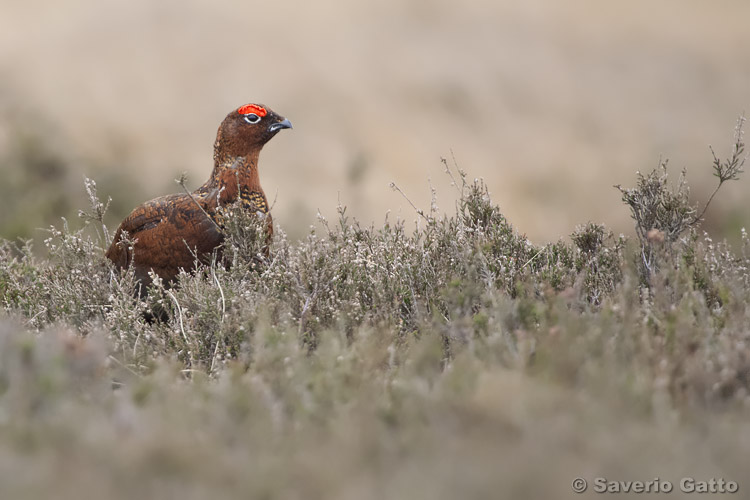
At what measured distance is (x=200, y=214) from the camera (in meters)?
4.25

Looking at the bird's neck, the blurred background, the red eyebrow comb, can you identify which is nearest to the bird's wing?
the bird's neck

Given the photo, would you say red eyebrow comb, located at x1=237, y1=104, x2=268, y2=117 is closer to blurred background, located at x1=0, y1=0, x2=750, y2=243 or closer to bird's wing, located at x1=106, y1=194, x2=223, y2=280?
bird's wing, located at x1=106, y1=194, x2=223, y2=280

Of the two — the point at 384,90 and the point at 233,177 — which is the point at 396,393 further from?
the point at 384,90

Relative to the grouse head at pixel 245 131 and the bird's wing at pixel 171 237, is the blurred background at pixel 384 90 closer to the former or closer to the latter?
the grouse head at pixel 245 131

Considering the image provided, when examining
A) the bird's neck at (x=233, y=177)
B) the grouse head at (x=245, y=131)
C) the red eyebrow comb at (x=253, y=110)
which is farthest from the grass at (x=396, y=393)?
the red eyebrow comb at (x=253, y=110)

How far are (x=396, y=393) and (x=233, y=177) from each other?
96.8 inches

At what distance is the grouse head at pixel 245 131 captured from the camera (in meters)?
4.58

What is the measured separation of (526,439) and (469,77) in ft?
53.3

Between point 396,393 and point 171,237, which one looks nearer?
point 396,393

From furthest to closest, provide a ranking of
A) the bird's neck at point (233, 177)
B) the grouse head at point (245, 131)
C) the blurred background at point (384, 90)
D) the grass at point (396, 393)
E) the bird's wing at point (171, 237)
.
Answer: the blurred background at point (384, 90) < the grouse head at point (245, 131) < the bird's neck at point (233, 177) < the bird's wing at point (171, 237) < the grass at point (396, 393)

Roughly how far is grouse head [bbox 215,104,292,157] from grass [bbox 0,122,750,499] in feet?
3.39

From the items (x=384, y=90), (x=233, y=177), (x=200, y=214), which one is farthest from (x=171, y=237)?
(x=384, y=90)

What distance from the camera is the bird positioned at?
167 inches

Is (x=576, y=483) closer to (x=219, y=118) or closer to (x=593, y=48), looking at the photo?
(x=219, y=118)
